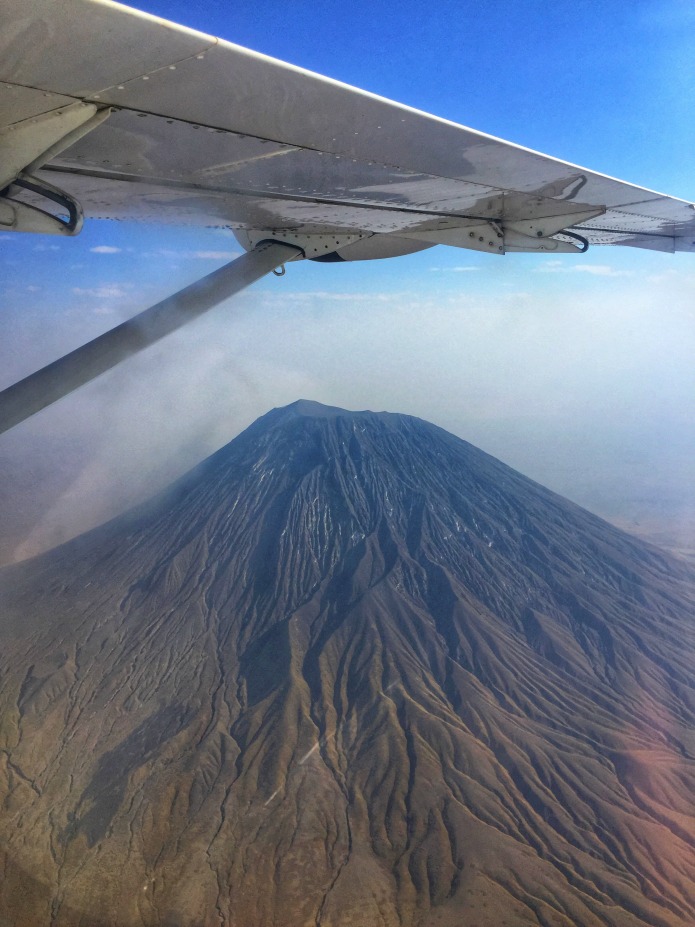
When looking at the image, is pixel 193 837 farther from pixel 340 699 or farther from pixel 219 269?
pixel 219 269

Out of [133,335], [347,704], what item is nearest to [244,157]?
[133,335]

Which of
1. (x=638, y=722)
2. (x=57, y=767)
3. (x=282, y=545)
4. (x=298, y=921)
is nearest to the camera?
(x=298, y=921)

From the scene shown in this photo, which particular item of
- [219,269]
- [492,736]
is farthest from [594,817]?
[219,269]

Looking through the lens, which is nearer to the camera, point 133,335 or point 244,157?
point 244,157

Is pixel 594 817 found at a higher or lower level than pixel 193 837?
lower

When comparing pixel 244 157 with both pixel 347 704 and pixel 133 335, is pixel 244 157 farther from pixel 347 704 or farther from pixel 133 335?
pixel 347 704

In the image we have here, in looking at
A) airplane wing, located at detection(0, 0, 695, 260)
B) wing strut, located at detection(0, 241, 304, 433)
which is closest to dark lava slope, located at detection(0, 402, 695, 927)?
wing strut, located at detection(0, 241, 304, 433)
